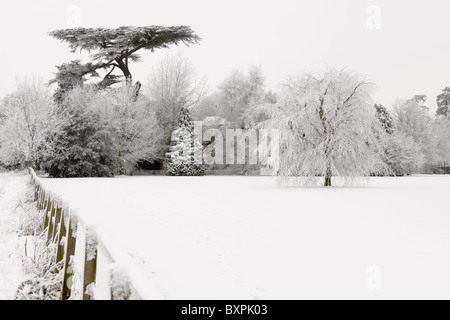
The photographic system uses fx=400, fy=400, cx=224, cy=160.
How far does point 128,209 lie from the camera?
9.61 m

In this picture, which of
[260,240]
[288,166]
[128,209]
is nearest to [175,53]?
[288,166]

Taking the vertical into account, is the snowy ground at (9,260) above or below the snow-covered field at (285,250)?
below

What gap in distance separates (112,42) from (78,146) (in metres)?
11.3

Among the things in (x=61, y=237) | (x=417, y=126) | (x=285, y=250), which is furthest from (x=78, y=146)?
(x=417, y=126)

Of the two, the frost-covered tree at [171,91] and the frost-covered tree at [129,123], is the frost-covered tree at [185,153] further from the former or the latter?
the frost-covered tree at [171,91]

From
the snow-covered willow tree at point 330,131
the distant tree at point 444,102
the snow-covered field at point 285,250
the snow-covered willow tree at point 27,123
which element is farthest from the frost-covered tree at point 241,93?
the distant tree at point 444,102

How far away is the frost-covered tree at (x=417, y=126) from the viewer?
42406 millimetres

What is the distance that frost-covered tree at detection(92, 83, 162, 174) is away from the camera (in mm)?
33969

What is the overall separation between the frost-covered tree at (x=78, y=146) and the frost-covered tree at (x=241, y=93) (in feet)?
40.1

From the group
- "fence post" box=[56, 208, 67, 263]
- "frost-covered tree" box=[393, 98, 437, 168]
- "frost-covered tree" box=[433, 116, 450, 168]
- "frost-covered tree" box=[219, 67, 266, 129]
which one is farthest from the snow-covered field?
"frost-covered tree" box=[433, 116, 450, 168]

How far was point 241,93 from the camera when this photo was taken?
38.2 meters

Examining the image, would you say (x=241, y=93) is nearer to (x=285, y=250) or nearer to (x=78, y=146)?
(x=78, y=146)

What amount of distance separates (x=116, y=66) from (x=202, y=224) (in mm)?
33687
